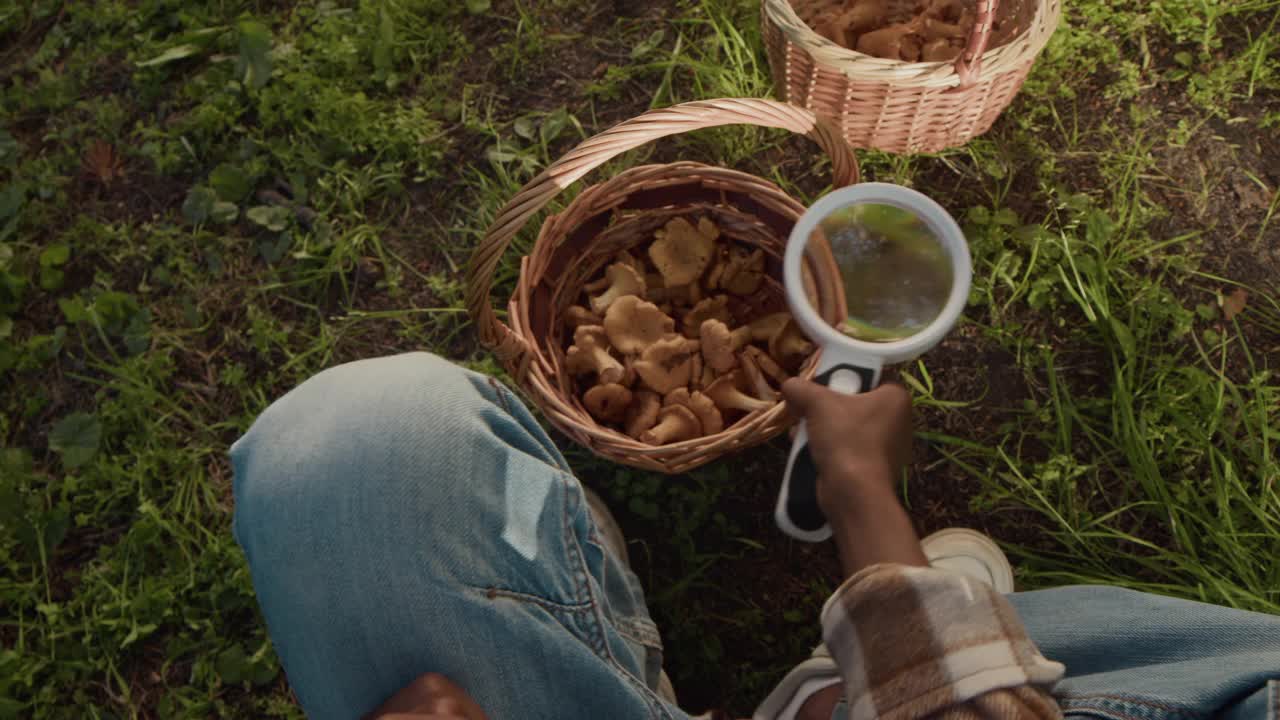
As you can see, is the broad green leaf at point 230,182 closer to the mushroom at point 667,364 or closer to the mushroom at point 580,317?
the mushroom at point 580,317

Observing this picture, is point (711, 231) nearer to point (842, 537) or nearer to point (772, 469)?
point (772, 469)

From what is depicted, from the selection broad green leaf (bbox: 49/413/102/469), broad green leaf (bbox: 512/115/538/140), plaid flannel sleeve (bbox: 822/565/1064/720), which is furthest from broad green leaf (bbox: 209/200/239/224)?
plaid flannel sleeve (bbox: 822/565/1064/720)

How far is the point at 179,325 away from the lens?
2.10 m

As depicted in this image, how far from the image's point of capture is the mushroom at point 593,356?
1624 mm

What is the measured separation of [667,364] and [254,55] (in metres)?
1.46

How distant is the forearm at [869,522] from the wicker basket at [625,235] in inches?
10.3

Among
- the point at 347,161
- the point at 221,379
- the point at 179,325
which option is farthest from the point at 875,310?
the point at 179,325

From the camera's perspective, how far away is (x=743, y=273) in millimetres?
1714

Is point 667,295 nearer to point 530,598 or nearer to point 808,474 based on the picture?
point 808,474

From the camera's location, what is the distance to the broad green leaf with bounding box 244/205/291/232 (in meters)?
2.10

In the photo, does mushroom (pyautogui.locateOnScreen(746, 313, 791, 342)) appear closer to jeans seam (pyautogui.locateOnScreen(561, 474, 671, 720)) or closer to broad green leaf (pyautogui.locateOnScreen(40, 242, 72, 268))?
jeans seam (pyautogui.locateOnScreen(561, 474, 671, 720))

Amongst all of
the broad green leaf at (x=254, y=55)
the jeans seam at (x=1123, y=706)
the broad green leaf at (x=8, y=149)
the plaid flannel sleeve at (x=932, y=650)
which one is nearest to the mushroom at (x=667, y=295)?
the plaid flannel sleeve at (x=932, y=650)

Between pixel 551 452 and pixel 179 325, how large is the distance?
3.94ft

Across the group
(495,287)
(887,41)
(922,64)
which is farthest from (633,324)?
(887,41)
